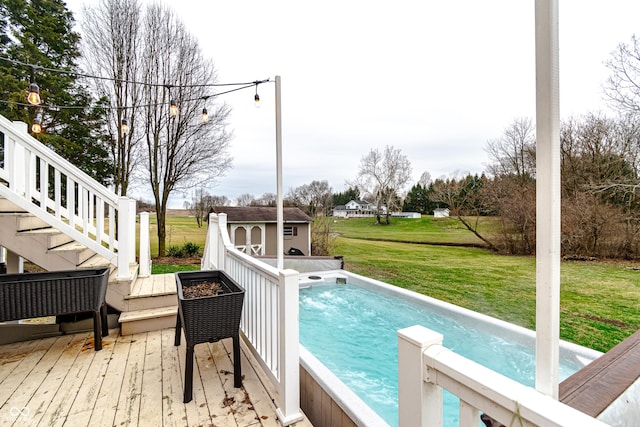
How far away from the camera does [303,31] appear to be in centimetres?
486

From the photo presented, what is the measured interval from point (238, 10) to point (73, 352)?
528 centimetres

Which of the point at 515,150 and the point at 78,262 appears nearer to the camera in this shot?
the point at 78,262

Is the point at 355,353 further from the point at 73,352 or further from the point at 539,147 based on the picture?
the point at 539,147

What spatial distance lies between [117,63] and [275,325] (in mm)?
10652

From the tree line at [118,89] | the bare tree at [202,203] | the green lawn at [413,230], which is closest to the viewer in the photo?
the tree line at [118,89]

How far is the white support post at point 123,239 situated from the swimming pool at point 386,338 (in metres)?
2.64

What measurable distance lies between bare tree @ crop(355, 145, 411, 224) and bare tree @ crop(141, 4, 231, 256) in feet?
18.8

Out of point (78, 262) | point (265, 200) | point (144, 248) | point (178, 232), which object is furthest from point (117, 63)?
point (78, 262)

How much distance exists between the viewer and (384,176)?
1159 centimetres

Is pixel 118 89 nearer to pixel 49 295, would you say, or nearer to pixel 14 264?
pixel 14 264

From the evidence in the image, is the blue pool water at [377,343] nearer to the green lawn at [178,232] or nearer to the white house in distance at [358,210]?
the green lawn at [178,232]

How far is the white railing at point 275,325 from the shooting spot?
183cm

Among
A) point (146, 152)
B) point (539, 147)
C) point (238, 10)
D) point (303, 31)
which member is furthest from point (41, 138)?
point (539, 147)

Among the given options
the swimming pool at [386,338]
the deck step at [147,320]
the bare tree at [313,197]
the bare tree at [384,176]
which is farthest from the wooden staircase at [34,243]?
the bare tree at [313,197]
